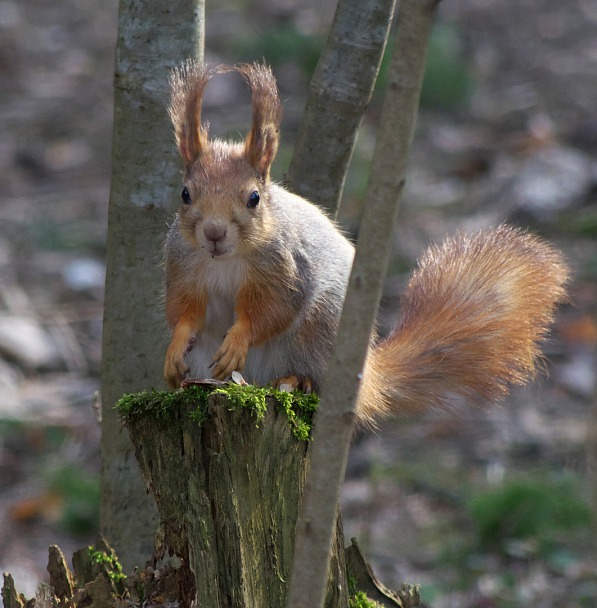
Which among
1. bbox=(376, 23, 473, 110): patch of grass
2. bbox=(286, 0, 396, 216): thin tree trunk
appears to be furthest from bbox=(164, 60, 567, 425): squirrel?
bbox=(376, 23, 473, 110): patch of grass

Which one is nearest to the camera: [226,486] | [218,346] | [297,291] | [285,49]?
[226,486]

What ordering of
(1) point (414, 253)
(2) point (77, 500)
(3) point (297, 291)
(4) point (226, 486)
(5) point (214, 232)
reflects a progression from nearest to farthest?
(4) point (226, 486), (5) point (214, 232), (3) point (297, 291), (2) point (77, 500), (1) point (414, 253)

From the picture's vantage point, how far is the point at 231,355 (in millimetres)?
1871

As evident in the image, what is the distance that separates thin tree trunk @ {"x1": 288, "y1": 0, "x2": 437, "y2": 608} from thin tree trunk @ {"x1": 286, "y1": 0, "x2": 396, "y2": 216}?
3.13 feet

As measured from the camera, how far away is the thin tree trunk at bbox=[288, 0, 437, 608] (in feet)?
3.71

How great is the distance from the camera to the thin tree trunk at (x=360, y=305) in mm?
1131

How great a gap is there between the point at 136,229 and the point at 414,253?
8.10 ft

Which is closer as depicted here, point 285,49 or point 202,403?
point 202,403

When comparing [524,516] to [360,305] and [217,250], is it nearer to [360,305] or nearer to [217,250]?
[217,250]

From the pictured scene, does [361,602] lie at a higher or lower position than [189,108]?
lower

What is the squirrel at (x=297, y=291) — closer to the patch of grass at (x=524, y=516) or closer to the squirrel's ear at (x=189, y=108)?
the squirrel's ear at (x=189, y=108)

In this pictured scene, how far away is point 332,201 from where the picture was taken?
230cm

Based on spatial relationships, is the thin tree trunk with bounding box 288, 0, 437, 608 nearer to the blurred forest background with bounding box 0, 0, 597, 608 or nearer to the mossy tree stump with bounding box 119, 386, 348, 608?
the mossy tree stump with bounding box 119, 386, 348, 608

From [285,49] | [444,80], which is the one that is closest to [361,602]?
[444,80]
